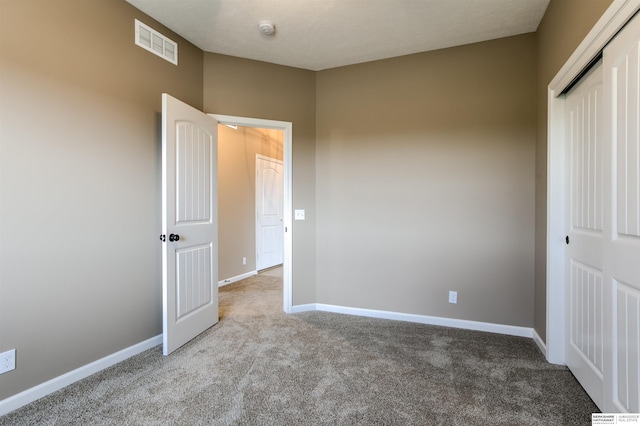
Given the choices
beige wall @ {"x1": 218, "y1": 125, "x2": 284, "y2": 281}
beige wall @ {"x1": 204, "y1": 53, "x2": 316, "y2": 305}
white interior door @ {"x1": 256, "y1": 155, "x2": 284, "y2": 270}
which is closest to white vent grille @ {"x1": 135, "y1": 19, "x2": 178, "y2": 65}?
beige wall @ {"x1": 204, "y1": 53, "x2": 316, "y2": 305}

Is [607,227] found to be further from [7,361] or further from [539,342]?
[7,361]

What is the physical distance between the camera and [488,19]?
2.46 m

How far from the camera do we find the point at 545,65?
239 cm

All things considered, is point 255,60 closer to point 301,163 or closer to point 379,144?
point 301,163

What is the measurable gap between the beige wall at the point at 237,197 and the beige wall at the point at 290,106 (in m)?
1.41

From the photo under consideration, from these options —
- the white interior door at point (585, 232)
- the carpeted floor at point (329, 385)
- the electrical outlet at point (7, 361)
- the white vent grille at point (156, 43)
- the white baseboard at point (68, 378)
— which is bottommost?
the carpeted floor at point (329, 385)

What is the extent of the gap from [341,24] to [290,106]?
3.35 ft

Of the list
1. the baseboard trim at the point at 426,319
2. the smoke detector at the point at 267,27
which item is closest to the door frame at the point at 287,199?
the baseboard trim at the point at 426,319

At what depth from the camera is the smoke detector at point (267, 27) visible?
Answer: 2.52 m

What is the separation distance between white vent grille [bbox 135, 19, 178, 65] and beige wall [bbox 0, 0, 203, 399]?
0.06 m

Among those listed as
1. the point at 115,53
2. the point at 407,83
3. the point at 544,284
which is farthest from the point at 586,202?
the point at 115,53

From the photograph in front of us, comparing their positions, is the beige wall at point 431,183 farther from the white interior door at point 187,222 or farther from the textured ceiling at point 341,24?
the white interior door at point 187,222

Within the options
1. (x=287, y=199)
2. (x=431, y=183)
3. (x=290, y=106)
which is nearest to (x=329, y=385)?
(x=287, y=199)

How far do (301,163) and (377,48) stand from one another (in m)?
1.35
